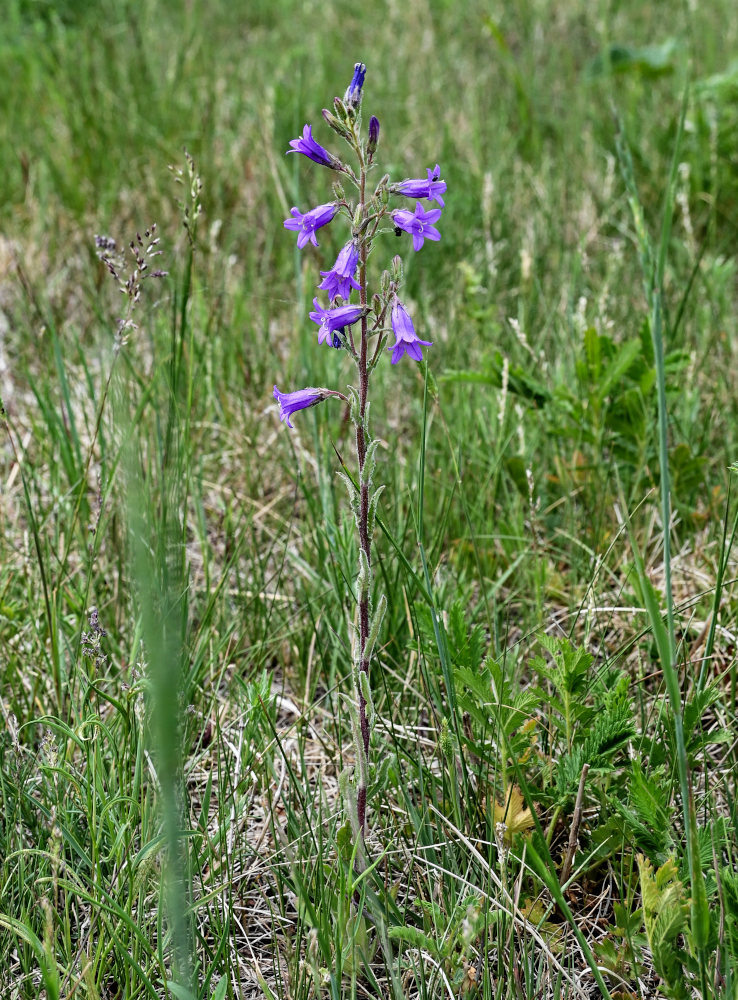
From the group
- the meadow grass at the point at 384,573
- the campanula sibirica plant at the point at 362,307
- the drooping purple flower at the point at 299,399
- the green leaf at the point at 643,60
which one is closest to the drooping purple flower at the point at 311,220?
the campanula sibirica plant at the point at 362,307

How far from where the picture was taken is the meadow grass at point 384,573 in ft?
4.89

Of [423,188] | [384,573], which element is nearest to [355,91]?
[423,188]

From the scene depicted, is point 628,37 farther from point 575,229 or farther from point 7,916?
point 7,916

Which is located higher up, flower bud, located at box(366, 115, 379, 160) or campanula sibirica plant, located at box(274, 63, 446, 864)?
flower bud, located at box(366, 115, 379, 160)

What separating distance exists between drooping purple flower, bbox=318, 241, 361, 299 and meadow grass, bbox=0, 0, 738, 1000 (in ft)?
1.16

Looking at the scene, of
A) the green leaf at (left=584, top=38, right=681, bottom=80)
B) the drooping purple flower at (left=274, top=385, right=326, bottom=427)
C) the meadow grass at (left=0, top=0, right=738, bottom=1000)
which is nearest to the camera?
the meadow grass at (left=0, top=0, right=738, bottom=1000)

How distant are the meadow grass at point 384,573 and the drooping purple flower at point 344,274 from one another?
1.16 ft

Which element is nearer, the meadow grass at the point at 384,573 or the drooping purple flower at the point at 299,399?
the meadow grass at the point at 384,573

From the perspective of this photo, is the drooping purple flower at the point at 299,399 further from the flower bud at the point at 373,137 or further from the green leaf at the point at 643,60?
the green leaf at the point at 643,60

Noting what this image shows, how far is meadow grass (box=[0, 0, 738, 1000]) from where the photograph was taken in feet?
4.89

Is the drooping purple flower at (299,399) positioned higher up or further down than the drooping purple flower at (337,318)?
further down

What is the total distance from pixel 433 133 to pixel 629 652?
3672 mm

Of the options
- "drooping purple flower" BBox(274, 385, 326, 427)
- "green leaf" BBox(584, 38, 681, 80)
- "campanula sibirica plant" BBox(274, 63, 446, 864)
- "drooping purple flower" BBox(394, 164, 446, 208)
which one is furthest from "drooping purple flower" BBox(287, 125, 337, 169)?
"green leaf" BBox(584, 38, 681, 80)

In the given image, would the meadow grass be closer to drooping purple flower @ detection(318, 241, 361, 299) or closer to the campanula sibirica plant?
the campanula sibirica plant
